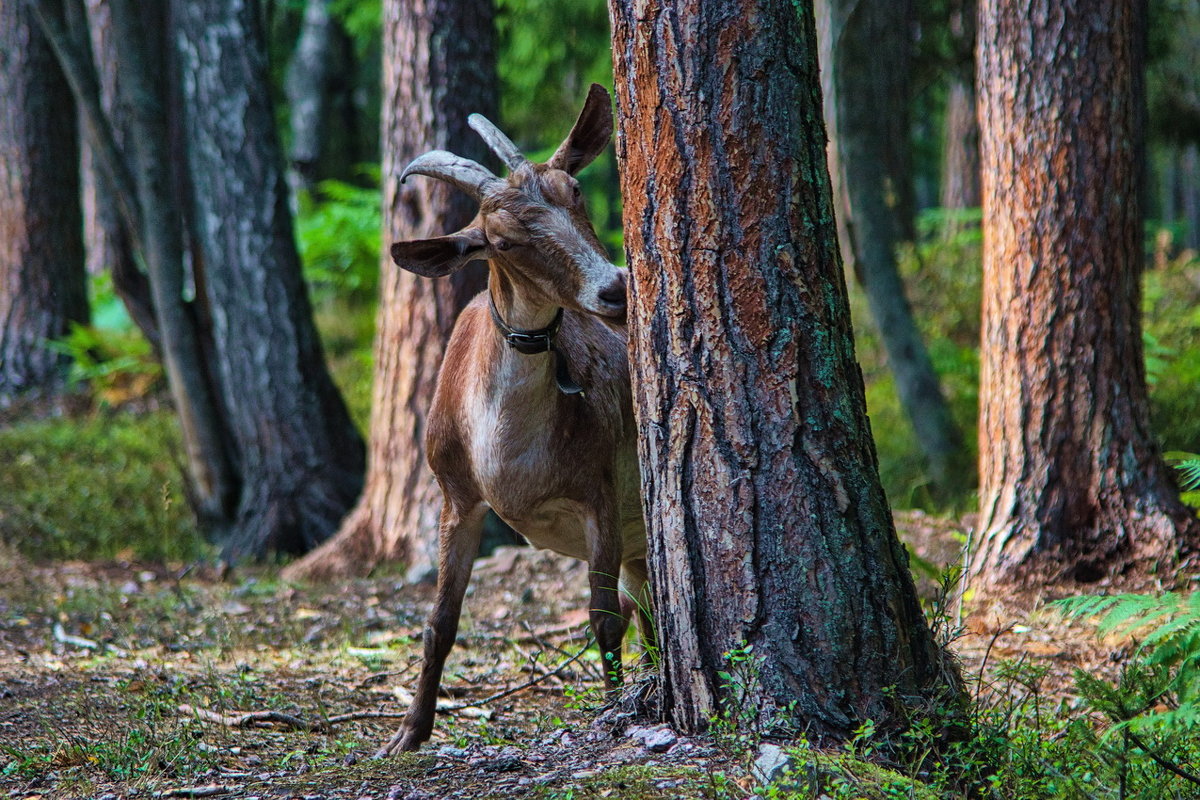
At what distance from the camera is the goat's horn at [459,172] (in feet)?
14.5

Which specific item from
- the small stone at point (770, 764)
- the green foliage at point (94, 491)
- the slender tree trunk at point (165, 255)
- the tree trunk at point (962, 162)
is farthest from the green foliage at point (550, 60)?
the small stone at point (770, 764)

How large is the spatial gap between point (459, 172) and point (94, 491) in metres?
6.42

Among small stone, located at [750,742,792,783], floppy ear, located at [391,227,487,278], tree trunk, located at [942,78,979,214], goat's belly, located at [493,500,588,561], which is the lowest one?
small stone, located at [750,742,792,783]

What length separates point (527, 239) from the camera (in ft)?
14.1

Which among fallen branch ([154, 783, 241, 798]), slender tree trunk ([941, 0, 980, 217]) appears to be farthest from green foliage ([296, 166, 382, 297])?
fallen branch ([154, 783, 241, 798])

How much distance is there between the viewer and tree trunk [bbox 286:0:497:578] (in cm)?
742

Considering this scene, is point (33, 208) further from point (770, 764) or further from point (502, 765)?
point (770, 764)

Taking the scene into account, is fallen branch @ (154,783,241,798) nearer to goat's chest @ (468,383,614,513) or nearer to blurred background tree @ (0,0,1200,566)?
goat's chest @ (468,383,614,513)

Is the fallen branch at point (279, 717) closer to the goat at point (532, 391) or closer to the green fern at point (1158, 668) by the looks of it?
the goat at point (532, 391)

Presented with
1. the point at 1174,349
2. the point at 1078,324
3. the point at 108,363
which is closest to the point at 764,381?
the point at 1078,324

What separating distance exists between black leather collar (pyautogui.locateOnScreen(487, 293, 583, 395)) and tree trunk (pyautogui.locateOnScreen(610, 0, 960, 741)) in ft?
3.86

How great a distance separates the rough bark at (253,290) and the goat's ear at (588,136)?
4292 mm

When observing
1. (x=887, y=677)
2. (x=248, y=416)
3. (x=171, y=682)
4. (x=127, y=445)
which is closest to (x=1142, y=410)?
(x=887, y=677)

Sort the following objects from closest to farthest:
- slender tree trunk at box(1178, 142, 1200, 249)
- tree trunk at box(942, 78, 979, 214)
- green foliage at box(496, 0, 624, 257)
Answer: green foliage at box(496, 0, 624, 257) → tree trunk at box(942, 78, 979, 214) → slender tree trunk at box(1178, 142, 1200, 249)
